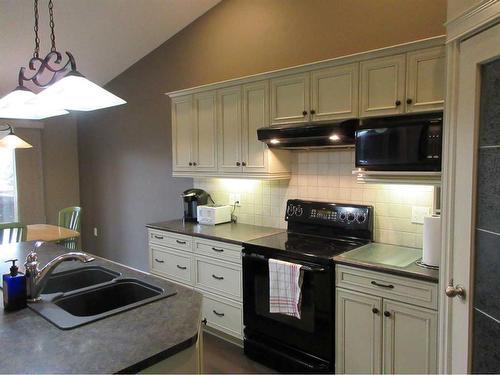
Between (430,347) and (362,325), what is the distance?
1.26ft

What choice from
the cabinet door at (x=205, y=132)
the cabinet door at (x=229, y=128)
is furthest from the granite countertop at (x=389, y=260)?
the cabinet door at (x=205, y=132)

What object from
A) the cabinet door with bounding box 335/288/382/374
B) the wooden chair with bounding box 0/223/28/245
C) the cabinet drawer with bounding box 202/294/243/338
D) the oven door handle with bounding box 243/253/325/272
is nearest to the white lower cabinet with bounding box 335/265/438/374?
the cabinet door with bounding box 335/288/382/374

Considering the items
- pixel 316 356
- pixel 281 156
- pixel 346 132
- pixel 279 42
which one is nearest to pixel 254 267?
pixel 316 356

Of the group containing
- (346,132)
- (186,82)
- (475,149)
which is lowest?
(475,149)

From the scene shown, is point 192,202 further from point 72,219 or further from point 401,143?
point 401,143

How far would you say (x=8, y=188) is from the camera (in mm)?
5172

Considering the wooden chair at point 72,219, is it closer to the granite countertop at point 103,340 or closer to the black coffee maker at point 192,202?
the black coffee maker at point 192,202

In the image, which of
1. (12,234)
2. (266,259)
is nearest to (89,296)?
(266,259)

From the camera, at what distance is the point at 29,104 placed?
171 cm

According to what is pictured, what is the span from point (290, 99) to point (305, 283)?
4.63 ft

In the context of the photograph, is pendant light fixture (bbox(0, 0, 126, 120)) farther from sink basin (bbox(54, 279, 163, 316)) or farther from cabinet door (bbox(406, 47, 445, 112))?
cabinet door (bbox(406, 47, 445, 112))

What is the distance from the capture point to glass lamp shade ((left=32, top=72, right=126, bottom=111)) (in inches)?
56.3

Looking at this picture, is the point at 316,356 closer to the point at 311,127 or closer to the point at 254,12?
the point at 311,127

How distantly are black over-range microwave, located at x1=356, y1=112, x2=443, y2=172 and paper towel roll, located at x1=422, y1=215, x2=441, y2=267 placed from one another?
0.31 metres
